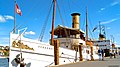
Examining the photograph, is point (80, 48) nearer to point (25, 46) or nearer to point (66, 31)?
point (66, 31)

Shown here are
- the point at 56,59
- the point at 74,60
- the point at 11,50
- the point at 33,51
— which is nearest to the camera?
the point at 11,50

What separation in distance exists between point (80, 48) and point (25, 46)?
17746 millimetres

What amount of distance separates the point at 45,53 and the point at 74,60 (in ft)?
36.7

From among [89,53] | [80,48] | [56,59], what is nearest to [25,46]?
[56,59]

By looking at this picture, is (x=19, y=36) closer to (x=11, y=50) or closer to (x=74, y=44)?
(x=11, y=50)

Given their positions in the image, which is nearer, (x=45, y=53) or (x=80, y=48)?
(x=45, y=53)

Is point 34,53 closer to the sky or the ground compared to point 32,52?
closer to the ground

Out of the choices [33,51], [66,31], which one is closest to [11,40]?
[33,51]

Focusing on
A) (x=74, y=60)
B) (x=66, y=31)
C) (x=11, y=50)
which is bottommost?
(x=74, y=60)

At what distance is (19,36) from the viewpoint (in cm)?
1925

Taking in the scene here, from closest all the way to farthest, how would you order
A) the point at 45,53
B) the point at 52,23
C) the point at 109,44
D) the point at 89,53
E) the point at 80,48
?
the point at 45,53, the point at 52,23, the point at 80,48, the point at 89,53, the point at 109,44

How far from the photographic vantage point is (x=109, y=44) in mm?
73125

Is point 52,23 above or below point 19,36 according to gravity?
above

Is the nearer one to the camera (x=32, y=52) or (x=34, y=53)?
(x=32, y=52)
